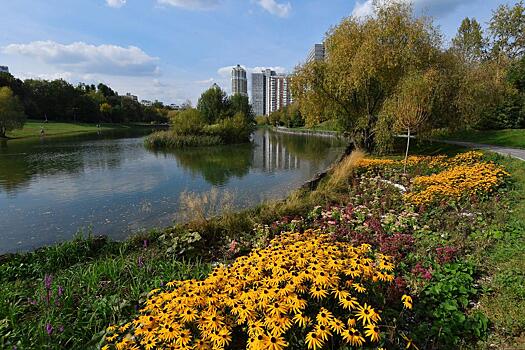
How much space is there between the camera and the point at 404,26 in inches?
653

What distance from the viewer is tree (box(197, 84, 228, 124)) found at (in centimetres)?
4606

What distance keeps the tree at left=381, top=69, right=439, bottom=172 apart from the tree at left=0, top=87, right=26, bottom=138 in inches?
1838

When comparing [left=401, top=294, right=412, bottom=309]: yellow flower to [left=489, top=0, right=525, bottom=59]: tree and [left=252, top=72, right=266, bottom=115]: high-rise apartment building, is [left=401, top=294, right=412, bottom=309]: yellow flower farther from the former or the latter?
[left=252, top=72, right=266, bottom=115]: high-rise apartment building

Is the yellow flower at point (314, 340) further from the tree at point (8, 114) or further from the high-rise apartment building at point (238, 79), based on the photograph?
the high-rise apartment building at point (238, 79)

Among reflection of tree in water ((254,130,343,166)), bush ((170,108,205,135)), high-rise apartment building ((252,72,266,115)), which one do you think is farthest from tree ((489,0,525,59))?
high-rise apartment building ((252,72,266,115))

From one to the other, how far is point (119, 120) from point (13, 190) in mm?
85662

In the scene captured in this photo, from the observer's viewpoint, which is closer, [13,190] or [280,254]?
[280,254]

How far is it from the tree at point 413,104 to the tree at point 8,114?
153 ft

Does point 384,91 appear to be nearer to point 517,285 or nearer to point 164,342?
point 517,285

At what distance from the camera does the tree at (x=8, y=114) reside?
4050cm

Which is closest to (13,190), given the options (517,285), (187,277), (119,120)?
(187,277)

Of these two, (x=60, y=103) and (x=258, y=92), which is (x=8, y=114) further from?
(x=258, y=92)

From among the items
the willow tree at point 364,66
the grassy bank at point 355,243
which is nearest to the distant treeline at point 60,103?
the willow tree at point 364,66

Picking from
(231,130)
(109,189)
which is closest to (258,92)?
(231,130)
